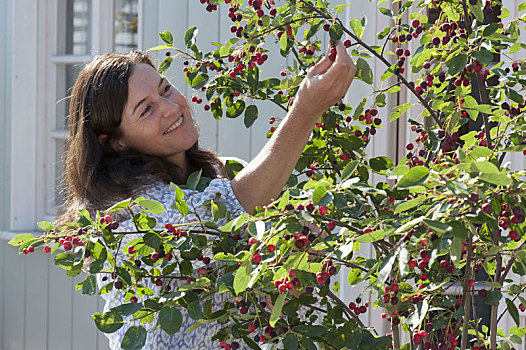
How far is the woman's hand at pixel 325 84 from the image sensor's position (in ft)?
4.47

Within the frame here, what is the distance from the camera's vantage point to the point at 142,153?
181 cm

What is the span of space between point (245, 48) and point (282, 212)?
24.6 inches

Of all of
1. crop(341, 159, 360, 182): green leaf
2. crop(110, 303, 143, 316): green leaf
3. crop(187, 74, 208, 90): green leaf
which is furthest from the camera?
crop(187, 74, 208, 90): green leaf

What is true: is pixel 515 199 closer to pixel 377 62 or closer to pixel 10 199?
pixel 377 62

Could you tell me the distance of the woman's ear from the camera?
1.87m

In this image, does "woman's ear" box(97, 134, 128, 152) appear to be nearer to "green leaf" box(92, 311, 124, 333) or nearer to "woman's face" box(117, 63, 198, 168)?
"woman's face" box(117, 63, 198, 168)

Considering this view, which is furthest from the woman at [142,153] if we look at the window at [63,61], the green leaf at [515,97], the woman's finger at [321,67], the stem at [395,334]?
the window at [63,61]

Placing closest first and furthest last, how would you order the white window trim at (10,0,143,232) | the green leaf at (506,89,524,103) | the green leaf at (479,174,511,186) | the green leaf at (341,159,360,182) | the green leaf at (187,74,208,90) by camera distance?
1. the green leaf at (479,174,511,186)
2. the green leaf at (341,159,360,182)
3. the green leaf at (506,89,524,103)
4. the green leaf at (187,74,208,90)
5. the white window trim at (10,0,143,232)

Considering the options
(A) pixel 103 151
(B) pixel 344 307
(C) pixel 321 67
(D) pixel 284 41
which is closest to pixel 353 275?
(B) pixel 344 307

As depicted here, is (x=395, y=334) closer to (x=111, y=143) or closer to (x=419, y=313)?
(x=419, y=313)

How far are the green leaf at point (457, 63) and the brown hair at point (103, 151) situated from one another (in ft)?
2.21

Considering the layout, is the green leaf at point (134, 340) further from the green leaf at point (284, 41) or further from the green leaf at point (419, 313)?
the green leaf at point (284, 41)

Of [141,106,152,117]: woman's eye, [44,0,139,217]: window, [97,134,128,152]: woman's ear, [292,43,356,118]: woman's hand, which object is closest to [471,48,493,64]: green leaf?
[292,43,356,118]: woman's hand

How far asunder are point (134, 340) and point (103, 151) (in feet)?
2.38
